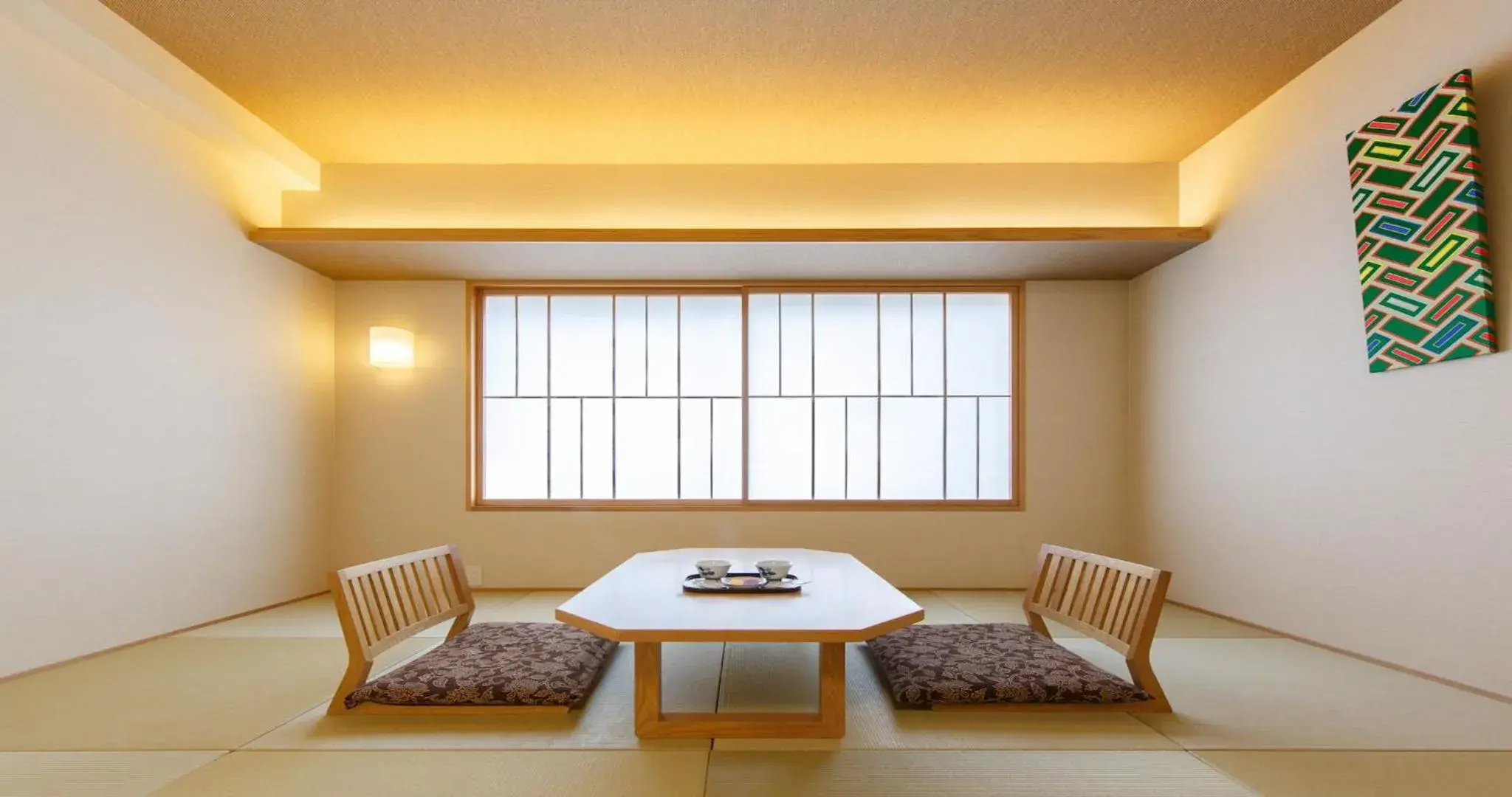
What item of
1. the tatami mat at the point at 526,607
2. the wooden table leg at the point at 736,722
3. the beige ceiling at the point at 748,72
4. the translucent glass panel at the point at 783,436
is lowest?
the tatami mat at the point at 526,607

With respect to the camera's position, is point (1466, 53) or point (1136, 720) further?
point (1466, 53)

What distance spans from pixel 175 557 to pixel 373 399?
1.74m

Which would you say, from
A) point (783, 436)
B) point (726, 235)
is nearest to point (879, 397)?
point (783, 436)

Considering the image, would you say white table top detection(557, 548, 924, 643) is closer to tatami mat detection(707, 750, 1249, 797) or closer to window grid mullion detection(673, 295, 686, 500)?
tatami mat detection(707, 750, 1249, 797)

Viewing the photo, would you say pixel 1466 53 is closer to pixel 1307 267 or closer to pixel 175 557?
pixel 1307 267

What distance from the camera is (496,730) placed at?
2.59 m

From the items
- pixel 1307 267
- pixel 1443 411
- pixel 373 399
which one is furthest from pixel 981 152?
pixel 373 399

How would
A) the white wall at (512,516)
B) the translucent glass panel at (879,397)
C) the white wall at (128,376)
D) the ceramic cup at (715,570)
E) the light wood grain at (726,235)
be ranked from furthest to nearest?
the translucent glass panel at (879,397), the white wall at (512,516), the light wood grain at (726,235), the white wall at (128,376), the ceramic cup at (715,570)

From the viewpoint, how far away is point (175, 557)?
4074mm

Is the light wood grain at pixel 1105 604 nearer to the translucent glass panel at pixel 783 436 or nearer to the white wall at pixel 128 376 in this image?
the translucent glass panel at pixel 783 436

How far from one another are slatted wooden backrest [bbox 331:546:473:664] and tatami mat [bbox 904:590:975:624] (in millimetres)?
2237

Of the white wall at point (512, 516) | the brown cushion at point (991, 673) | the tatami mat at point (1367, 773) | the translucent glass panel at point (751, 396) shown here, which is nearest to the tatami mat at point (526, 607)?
the white wall at point (512, 516)

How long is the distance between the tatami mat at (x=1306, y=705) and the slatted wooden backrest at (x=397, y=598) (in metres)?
2.65

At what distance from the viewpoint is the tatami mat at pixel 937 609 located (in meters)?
4.42
